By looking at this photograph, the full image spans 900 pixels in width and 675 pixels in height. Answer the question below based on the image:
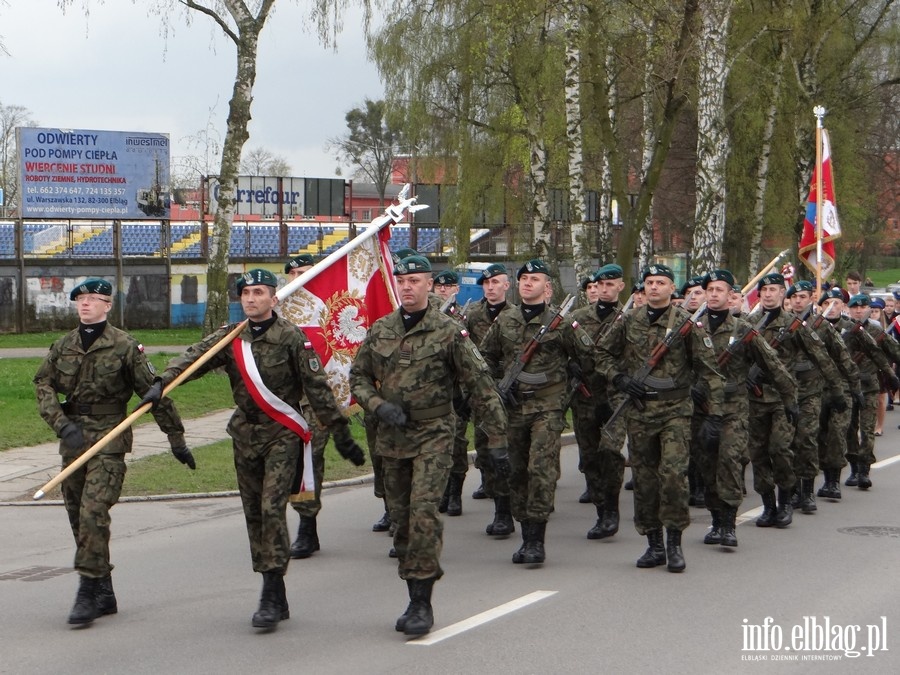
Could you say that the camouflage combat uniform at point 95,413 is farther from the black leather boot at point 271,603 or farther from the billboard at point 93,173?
the billboard at point 93,173

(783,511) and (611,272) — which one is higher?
(611,272)

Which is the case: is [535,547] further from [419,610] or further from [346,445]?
[346,445]

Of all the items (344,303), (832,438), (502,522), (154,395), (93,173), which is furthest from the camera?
(93,173)

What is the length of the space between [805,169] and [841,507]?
69.2 ft

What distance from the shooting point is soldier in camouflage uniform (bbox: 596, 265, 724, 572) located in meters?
8.91

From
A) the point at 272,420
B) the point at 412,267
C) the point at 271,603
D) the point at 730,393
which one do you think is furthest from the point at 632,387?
the point at 271,603

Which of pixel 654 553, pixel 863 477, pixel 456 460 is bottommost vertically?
pixel 863 477

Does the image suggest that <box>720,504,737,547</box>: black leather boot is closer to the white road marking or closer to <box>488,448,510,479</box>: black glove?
the white road marking

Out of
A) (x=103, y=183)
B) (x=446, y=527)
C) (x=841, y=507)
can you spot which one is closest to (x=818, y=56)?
(x=103, y=183)

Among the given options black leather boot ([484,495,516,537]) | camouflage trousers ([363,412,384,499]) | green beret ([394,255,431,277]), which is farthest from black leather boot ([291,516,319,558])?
green beret ([394,255,431,277])

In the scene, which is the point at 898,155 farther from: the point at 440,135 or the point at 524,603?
the point at 524,603

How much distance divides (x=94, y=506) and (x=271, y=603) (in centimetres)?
113

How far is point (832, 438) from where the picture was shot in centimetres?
1243

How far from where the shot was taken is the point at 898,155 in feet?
158
